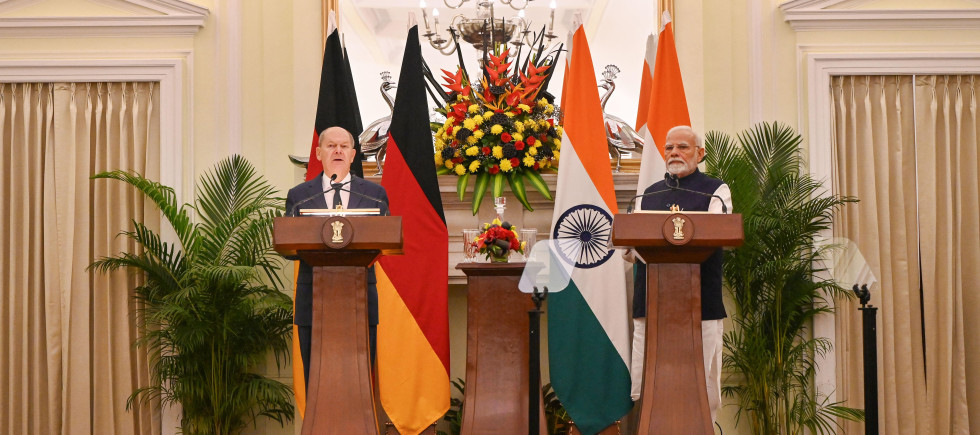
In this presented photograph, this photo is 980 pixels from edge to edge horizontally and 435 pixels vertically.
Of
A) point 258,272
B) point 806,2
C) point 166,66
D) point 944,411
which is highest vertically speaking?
point 806,2

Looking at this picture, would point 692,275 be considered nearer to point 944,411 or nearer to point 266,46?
point 944,411

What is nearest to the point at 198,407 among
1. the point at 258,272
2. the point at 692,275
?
the point at 258,272

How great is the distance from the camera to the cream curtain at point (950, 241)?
589 centimetres

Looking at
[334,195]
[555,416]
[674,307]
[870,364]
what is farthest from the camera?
[555,416]

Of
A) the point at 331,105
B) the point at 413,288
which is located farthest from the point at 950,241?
the point at 331,105

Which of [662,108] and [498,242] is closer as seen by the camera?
[498,242]

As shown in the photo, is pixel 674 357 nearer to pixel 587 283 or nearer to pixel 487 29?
pixel 587 283

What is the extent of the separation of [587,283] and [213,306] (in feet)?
7.28

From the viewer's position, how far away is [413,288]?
16.9 ft

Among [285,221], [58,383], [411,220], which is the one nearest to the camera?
[285,221]

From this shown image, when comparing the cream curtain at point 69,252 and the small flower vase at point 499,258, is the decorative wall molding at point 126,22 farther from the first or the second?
the small flower vase at point 499,258

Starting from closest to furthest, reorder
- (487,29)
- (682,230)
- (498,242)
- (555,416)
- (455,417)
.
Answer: (682,230) → (498,242) → (555,416) → (455,417) → (487,29)

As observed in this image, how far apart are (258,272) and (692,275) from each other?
10.3 ft

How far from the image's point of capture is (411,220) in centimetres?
520
